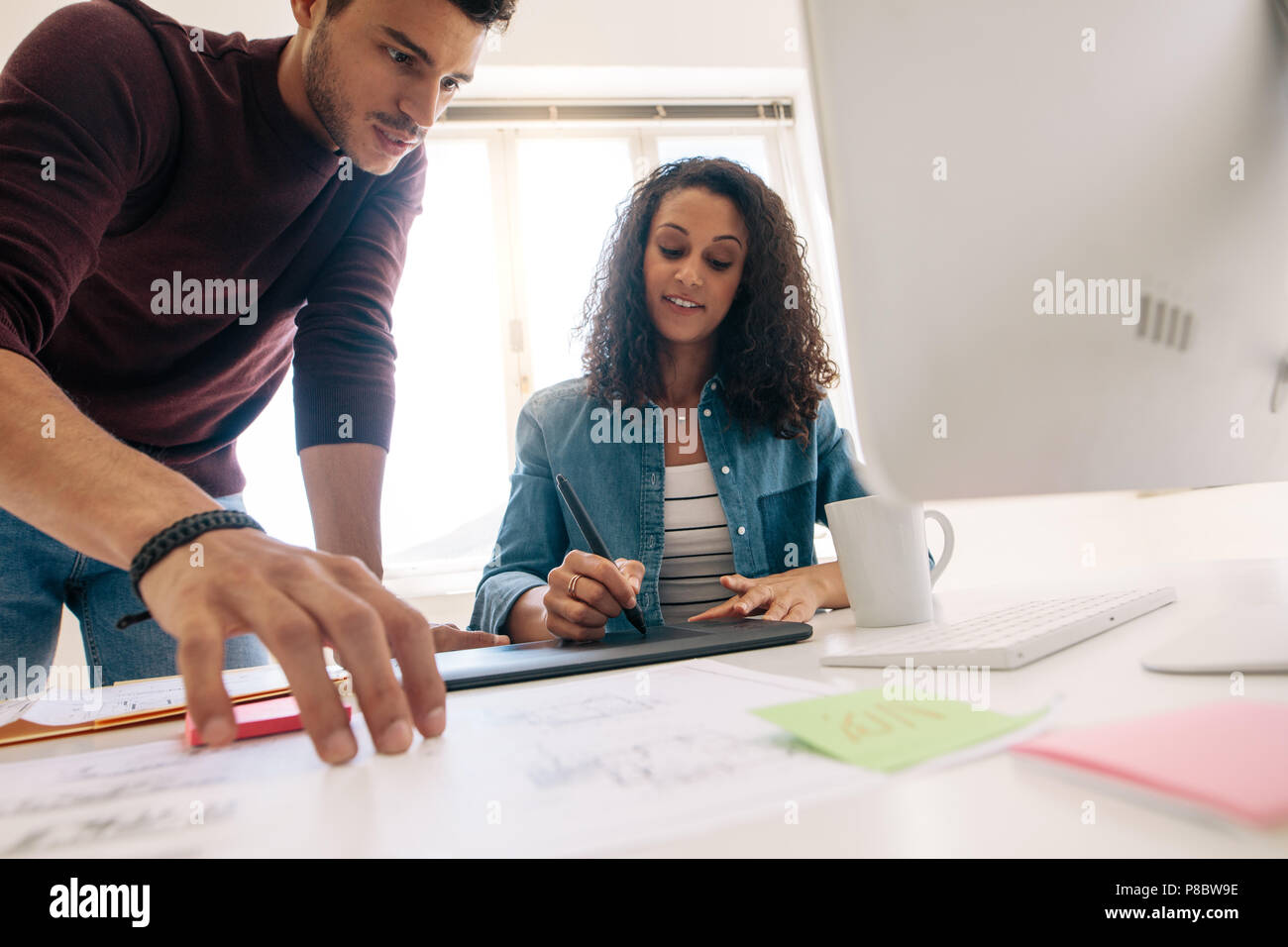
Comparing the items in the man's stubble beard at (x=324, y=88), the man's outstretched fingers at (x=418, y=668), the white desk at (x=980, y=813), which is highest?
the man's stubble beard at (x=324, y=88)

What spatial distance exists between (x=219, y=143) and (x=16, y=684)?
2.31ft

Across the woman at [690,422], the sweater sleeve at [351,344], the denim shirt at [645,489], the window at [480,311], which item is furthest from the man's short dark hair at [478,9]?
the window at [480,311]

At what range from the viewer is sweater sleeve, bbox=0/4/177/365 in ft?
2.14

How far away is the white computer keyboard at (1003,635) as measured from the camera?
18.5 inches

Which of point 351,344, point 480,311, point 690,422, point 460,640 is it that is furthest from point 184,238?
point 480,311

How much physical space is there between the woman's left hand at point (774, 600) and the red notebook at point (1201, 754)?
509mm

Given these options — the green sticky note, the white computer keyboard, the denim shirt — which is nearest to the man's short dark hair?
the denim shirt

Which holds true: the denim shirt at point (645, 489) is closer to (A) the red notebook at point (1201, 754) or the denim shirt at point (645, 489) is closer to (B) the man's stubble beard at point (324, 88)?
(B) the man's stubble beard at point (324, 88)

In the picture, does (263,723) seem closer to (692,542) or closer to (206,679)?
(206,679)

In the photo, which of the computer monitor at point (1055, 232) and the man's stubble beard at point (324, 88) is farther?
the man's stubble beard at point (324, 88)

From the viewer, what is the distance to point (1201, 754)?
26 centimetres

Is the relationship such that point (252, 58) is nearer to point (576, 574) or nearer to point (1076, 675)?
point (576, 574)

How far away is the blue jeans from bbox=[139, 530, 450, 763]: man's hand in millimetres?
593

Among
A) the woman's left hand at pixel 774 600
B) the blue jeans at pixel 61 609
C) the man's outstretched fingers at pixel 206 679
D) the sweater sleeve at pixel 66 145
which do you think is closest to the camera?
the man's outstretched fingers at pixel 206 679
